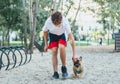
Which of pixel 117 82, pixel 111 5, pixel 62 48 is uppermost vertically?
pixel 111 5

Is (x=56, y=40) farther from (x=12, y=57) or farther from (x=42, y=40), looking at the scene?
(x=42, y=40)

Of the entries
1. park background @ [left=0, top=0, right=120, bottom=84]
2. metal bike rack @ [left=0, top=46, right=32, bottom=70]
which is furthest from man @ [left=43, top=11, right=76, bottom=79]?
metal bike rack @ [left=0, top=46, right=32, bottom=70]

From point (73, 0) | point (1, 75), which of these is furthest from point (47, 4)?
point (1, 75)

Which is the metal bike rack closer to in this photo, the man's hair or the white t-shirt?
the white t-shirt

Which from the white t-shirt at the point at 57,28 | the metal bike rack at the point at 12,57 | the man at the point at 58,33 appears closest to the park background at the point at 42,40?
the metal bike rack at the point at 12,57

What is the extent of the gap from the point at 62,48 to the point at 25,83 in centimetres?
123

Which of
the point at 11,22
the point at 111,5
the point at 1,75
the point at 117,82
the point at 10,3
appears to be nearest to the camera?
the point at 117,82

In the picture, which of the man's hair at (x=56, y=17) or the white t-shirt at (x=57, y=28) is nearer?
the man's hair at (x=56, y=17)

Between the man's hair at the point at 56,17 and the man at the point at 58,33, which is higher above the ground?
the man's hair at the point at 56,17

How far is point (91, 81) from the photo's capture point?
925 centimetres

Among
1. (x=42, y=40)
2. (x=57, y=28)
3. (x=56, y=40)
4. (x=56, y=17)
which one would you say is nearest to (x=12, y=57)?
(x=56, y=40)

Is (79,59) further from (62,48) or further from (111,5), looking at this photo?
(111,5)

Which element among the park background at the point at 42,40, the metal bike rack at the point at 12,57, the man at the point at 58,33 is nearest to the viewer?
Result: the man at the point at 58,33

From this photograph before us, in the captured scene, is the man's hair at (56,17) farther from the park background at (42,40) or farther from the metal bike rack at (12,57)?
the metal bike rack at (12,57)
